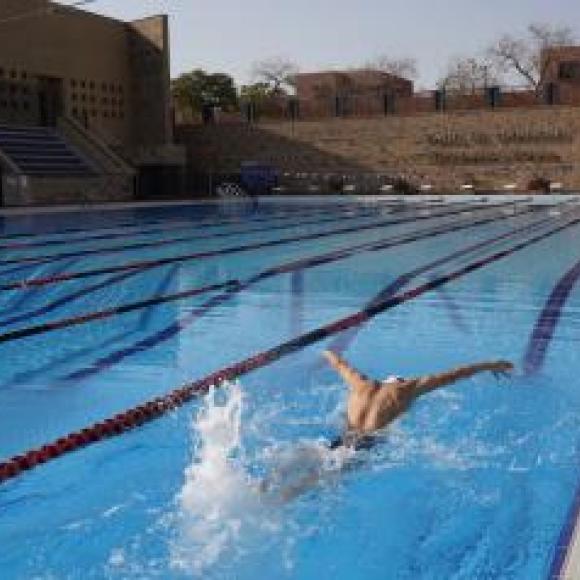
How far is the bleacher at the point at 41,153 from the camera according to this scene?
20578 mm

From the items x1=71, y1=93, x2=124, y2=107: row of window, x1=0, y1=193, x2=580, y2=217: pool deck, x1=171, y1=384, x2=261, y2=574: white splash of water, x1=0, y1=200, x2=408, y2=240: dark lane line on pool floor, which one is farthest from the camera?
x1=71, y1=93, x2=124, y2=107: row of window

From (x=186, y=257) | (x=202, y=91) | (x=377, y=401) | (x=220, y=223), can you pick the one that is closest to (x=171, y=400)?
(x=377, y=401)

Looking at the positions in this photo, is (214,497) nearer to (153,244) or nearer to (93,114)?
(153,244)

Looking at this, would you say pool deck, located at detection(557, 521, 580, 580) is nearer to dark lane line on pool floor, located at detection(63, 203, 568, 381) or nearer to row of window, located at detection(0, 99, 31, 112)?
dark lane line on pool floor, located at detection(63, 203, 568, 381)

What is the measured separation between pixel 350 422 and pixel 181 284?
473 cm

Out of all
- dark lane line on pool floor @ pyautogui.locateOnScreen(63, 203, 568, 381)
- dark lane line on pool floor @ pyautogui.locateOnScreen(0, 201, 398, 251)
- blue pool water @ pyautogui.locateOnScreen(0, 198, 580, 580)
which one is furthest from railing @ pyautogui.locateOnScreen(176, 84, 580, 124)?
blue pool water @ pyautogui.locateOnScreen(0, 198, 580, 580)

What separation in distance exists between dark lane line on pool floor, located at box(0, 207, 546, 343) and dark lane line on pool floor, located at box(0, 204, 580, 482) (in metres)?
1.49

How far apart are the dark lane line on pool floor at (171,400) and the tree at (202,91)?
2644 cm

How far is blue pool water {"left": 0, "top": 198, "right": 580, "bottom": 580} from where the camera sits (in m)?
2.77

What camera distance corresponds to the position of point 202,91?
33.1m

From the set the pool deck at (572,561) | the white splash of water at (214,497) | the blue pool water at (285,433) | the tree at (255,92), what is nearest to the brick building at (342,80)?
the tree at (255,92)

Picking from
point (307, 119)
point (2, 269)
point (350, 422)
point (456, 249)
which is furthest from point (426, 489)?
point (307, 119)

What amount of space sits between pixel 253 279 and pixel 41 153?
14623 mm

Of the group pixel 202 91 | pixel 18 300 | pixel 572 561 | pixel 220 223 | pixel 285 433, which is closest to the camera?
pixel 572 561
